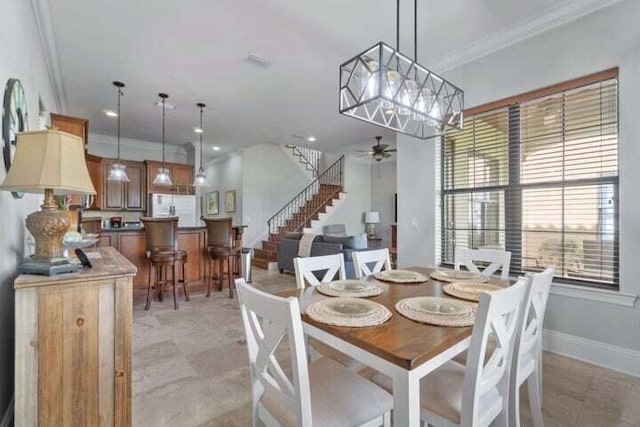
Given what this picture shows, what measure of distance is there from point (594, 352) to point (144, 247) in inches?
199

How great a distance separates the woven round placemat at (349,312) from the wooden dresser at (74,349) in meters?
0.97

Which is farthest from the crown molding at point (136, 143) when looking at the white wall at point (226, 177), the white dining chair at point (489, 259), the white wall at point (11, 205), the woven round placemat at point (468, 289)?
the woven round placemat at point (468, 289)

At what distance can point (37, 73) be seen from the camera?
9.06 feet

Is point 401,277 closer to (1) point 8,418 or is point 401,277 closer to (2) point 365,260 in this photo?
(2) point 365,260

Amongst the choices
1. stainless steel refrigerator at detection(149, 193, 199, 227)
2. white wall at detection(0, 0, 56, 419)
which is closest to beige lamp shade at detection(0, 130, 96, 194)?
white wall at detection(0, 0, 56, 419)

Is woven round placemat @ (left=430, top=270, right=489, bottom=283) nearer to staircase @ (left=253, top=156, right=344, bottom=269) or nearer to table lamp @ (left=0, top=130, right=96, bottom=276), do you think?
table lamp @ (left=0, top=130, right=96, bottom=276)

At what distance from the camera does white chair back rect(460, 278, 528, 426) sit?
1.05 meters

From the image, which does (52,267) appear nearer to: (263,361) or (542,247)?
(263,361)

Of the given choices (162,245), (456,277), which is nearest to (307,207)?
(162,245)

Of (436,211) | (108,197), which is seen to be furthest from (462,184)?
(108,197)

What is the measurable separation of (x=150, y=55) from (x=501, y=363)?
158 inches

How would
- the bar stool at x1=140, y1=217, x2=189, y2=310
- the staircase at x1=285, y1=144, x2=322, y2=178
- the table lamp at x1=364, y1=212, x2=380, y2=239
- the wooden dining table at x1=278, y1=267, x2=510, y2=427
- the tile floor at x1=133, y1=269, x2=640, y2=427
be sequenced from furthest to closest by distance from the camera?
the staircase at x1=285, y1=144, x2=322, y2=178 < the table lamp at x1=364, y1=212, x2=380, y2=239 < the bar stool at x1=140, y1=217, x2=189, y2=310 < the tile floor at x1=133, y1=269, x2=640, y2=427 < the wooden dining table at x1=278, y1=267, x2=510, y2=427

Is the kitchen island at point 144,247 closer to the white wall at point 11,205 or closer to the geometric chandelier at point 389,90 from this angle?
the white wall at point 11,205

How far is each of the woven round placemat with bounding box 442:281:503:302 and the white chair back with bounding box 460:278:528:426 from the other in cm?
29
